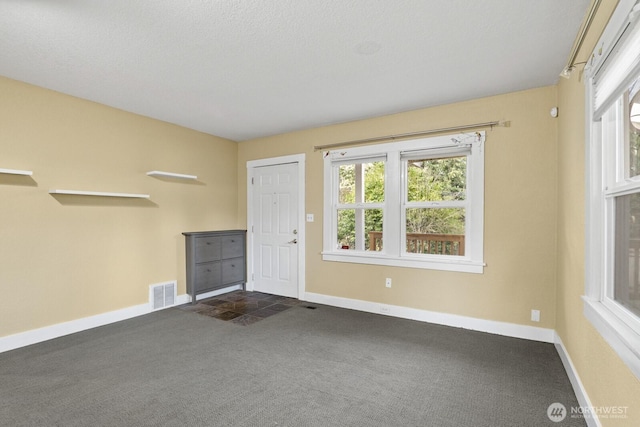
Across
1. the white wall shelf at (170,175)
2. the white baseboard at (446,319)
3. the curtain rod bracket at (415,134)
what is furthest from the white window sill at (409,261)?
the white wall shelf at (170,175)

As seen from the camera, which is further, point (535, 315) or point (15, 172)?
point (535, 315)

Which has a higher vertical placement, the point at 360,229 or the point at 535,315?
the point at 360,229

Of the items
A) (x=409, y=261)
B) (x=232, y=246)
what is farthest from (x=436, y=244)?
(x=232, y=246)

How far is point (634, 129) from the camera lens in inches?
59.1

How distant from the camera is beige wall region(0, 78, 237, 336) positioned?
297 cm

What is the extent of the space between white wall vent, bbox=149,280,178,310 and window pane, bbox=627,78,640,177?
4.60 metres

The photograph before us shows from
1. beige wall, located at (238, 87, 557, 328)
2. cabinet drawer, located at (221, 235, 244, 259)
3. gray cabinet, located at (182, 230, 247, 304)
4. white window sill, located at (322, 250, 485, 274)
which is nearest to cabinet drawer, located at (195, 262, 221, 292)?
gray cabinet, located at (182, 230, 247, 304)

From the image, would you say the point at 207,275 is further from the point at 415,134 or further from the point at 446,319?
the point at 415,134

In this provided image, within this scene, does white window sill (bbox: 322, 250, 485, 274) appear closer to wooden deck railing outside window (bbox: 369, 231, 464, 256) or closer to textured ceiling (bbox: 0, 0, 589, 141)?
wooden deck railing outside window (bbox: 369, 231, 464, 256)

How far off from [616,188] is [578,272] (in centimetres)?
81

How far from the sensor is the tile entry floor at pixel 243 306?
12.8 feet

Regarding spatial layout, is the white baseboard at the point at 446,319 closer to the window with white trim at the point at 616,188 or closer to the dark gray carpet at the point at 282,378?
the dark gray carpet at the point at 282,378

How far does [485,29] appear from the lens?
7.05 ft

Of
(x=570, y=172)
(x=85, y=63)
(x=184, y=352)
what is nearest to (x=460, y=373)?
(x=570, y=172)
